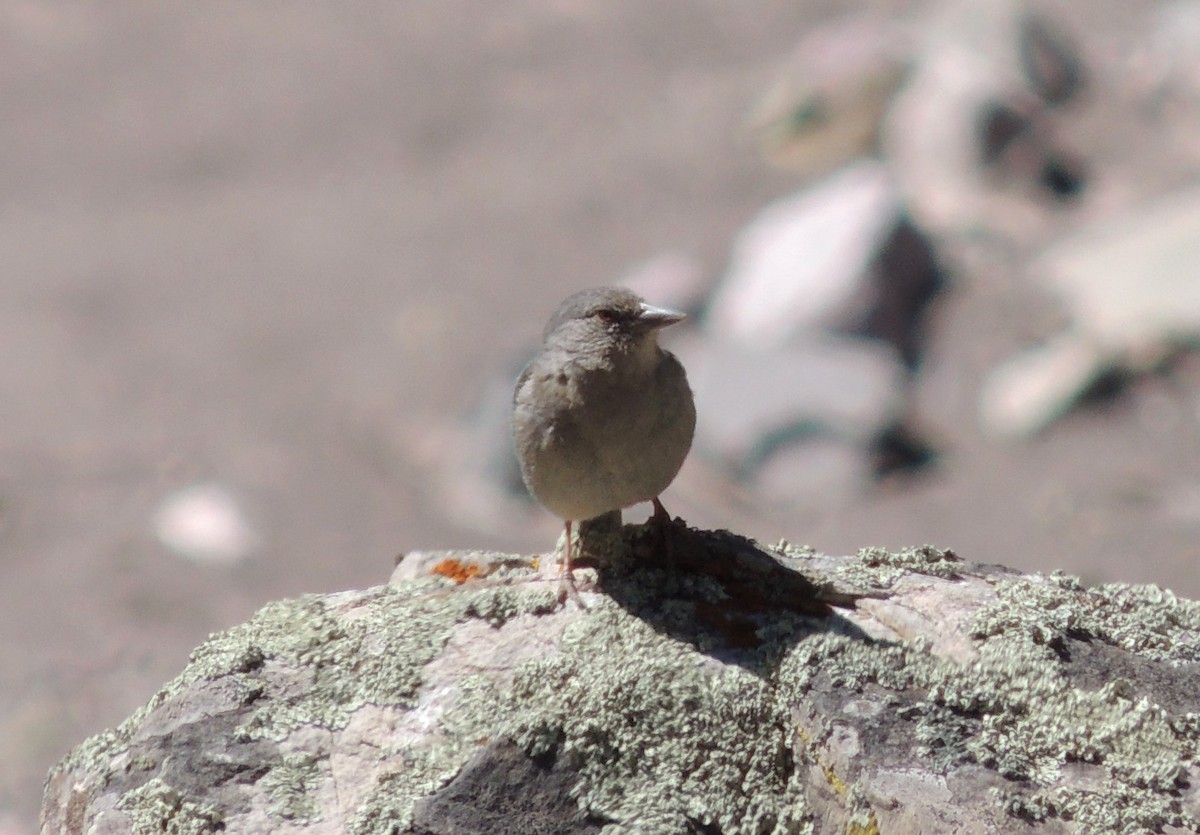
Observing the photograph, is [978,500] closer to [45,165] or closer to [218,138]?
[218,138]

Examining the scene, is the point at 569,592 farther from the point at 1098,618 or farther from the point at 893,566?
the point at 1098,618

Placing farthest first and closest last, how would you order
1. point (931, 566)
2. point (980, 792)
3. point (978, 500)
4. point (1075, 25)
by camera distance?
point (1075, 25) < point (978, 500) < point (931, 566) < point (980, 792)

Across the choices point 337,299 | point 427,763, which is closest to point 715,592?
point 427,763

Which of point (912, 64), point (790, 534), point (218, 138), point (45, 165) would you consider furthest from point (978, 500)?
point (45, 165)

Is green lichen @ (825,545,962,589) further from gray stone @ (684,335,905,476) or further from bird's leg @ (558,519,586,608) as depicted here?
gray stone @ (684,335,905,476)

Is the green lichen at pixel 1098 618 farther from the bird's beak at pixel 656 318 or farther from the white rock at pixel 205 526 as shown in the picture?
the white rock at pixel 205 526

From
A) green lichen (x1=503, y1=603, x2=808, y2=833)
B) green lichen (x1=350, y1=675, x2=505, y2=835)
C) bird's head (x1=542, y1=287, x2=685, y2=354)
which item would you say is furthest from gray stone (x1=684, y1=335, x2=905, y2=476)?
green lichen (x1=350, y1=675, x2=505, y2=835)

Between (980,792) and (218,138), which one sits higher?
(218,138)
